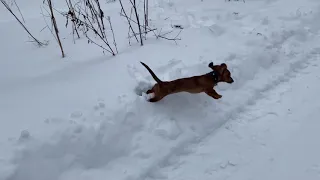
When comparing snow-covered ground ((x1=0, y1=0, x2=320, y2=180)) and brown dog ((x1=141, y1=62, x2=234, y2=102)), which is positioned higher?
brown dog ((x1=141, y1=62, x2=234, y2=102))

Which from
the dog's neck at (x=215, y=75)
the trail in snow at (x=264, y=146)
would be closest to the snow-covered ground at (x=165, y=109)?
the trail in snow at (x=264, y=146)

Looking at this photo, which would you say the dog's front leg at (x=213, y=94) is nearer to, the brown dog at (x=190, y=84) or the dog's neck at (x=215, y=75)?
the brown dog at (x=190, y=84)

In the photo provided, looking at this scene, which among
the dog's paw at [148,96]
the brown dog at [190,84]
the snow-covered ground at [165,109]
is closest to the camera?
the snow-covered ground at [165,109]

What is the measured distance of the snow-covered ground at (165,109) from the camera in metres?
2.37

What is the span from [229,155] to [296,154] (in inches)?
21.8

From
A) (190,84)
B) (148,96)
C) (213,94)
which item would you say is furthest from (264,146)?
(148,96)

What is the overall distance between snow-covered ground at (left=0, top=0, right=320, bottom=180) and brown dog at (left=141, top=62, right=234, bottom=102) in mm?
177

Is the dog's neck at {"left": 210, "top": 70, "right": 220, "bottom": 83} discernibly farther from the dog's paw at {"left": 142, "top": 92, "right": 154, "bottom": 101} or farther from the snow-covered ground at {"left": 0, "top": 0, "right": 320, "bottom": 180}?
the dog's paw at {"left": 142, "top": 92, "right": 154, "bottom": 101}

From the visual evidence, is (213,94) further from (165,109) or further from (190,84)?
(165,109)

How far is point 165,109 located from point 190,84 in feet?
1.12

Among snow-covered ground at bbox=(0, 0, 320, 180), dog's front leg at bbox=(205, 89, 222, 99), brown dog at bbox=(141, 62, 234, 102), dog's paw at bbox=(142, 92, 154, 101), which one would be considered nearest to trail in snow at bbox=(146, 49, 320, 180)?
snow-covered ground at bbox=(0, 0, 320, 180)

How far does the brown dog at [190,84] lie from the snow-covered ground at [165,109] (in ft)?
0.58

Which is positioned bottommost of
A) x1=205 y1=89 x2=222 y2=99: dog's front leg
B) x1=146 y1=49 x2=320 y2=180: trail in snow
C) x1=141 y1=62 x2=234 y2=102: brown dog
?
x1=146 y1=49 x2=320 y2=180: trail in snow

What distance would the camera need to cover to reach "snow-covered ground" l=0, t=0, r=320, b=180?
7.77ft
